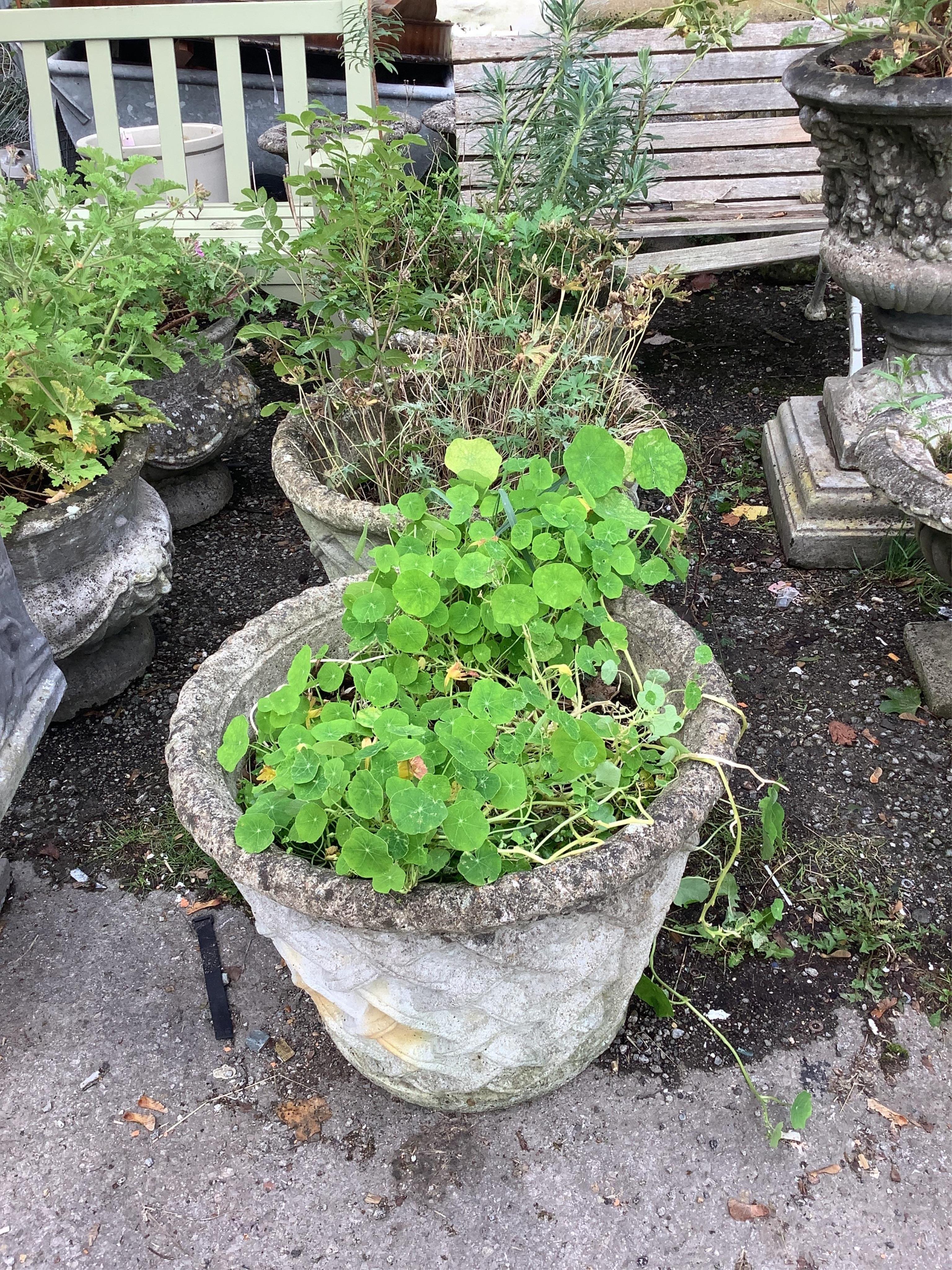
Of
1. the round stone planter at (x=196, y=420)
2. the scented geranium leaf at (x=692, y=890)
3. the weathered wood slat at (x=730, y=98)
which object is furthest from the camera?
the weathered wood slat at (x=730, y=98)

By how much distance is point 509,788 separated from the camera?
4.89 feet

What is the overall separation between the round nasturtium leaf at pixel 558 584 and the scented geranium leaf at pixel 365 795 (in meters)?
0.47

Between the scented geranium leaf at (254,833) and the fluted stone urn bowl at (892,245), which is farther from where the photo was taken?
the fluted stone urn bowl at (892,245)

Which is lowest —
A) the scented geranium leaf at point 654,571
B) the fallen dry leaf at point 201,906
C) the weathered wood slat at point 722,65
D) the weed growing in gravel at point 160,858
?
the fallen dry leaf at point 201,906

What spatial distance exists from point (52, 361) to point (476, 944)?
5.65 ft

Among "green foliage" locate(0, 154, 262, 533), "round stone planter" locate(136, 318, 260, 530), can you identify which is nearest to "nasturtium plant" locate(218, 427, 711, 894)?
"green foliage" locate(0, 154, 262, 533)

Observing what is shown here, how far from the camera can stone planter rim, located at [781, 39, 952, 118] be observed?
2.45 meters

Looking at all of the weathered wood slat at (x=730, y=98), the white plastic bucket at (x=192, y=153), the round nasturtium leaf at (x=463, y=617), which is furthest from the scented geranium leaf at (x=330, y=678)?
the weathered wood slat at (x=730, y=98)

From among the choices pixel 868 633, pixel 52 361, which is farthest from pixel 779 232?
pixel 52 361

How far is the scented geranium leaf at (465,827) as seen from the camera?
4.54 ft

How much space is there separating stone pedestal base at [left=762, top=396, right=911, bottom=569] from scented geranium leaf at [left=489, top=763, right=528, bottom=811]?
2.04m

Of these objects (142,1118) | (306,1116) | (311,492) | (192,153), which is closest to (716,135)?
(192,153)

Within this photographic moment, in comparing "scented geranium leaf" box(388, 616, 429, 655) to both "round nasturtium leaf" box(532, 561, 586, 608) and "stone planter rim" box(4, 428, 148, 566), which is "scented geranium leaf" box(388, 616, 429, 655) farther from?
"stone planter rim" box(4, 428, 148, 566)

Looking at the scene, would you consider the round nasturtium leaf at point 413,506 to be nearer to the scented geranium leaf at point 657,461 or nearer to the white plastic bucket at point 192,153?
the scented geranium leaf at point 657,461
